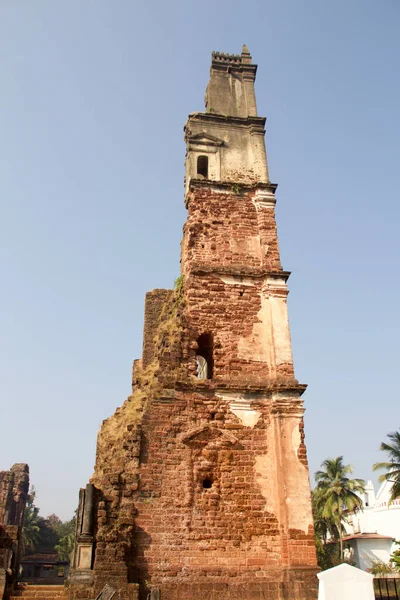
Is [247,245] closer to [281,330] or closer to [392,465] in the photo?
[281,330]

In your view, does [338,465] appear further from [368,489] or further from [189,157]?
[189,157]

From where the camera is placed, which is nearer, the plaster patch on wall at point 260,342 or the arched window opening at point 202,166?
the plaster patch on wall at point 260,342

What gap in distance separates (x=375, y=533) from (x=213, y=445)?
27792mm

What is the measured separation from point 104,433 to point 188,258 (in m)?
4.43

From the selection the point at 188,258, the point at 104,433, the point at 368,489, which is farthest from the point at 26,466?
the point at 368,489

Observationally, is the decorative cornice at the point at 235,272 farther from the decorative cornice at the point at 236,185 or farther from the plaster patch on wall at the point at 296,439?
the plaster patch on wall at the point at 296,439

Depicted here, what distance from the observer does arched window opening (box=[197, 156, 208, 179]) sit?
13803 millimetres

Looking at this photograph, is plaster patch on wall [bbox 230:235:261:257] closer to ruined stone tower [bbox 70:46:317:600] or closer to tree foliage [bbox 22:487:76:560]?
ruined stone tower [bbox 70:46:317:600]

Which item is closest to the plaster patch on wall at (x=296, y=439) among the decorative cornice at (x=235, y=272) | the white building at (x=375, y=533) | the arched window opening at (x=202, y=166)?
the decorative cornice at (x=235, y=272)

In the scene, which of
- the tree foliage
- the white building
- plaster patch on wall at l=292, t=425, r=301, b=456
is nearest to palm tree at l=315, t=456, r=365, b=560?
the white building

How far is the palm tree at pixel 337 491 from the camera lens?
Answer: 31605mm

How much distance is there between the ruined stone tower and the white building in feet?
67.1

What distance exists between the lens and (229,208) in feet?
42.4

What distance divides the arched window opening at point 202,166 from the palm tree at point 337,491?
24.7 meters
